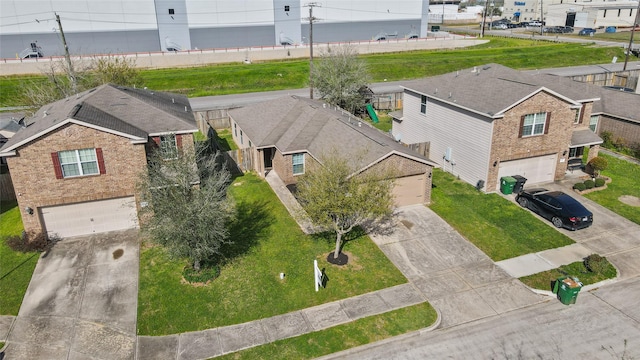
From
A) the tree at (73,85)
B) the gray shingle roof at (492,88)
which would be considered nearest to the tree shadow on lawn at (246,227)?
the gray shingle roof at (492,88)

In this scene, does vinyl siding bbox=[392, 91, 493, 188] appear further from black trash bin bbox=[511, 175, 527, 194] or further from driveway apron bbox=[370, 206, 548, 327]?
driveway apron bbox=[370, 206, 548, 327]

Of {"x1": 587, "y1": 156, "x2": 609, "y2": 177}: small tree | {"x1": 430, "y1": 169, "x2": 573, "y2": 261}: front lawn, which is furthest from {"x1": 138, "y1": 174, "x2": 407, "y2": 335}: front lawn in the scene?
{"x1": 587, "y1": 156, "x2": 609, "y2": 177}: small tree

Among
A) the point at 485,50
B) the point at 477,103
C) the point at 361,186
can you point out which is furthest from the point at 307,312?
the point at 485,50

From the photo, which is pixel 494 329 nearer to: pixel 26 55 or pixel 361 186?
pixel 361 186

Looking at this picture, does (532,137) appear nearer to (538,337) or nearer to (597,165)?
(597,165)

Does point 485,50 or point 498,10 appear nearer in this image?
point 485,50

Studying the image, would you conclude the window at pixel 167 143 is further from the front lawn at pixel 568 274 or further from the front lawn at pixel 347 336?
the front lawn at pixel 568 274
